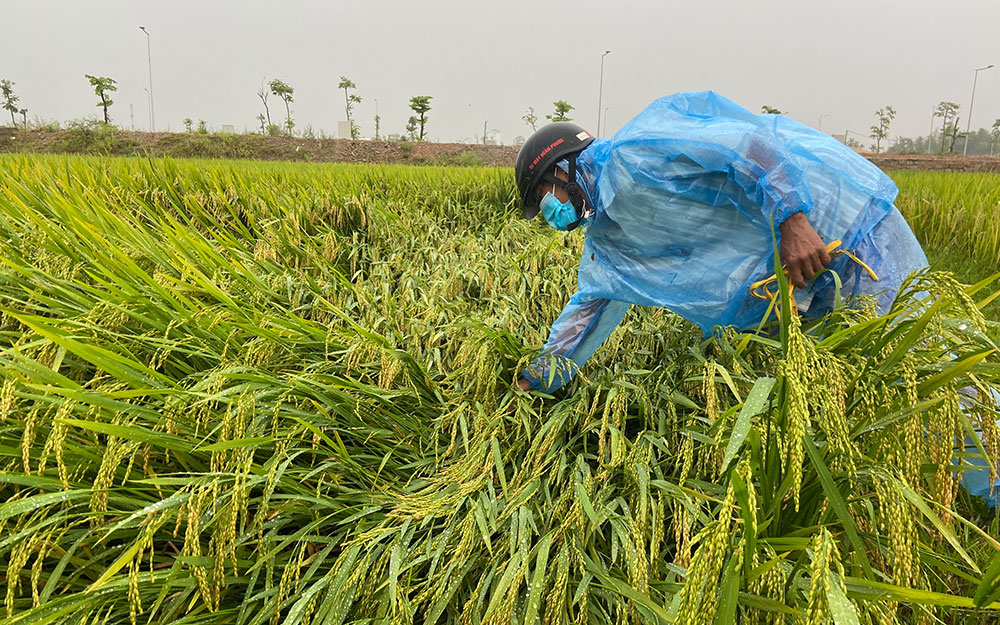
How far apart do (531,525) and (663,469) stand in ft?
1.76

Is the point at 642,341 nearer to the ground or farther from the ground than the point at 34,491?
farther from the ground

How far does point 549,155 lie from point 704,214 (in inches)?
27.5

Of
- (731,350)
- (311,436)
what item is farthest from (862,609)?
(311,436)

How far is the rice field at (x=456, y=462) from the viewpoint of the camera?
0.76 meters

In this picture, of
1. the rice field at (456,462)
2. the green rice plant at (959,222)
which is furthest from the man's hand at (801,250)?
the green rice plant at (959,222)

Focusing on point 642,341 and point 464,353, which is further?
point 642,341

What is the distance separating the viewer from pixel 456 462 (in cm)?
162

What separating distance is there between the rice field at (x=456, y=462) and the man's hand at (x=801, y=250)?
0.53 ft

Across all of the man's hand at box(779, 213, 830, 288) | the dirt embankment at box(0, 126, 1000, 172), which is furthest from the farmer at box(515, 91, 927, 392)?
the dirt embankment at box(0, 126, 1000, 172)

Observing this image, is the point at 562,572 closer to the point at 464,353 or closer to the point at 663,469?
the point at 663,469

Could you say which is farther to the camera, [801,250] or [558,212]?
[558,212]

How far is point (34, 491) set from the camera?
1216 millimetres

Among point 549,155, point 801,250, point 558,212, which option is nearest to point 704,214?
point 801,250

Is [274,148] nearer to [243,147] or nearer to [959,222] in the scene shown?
[243,147]
